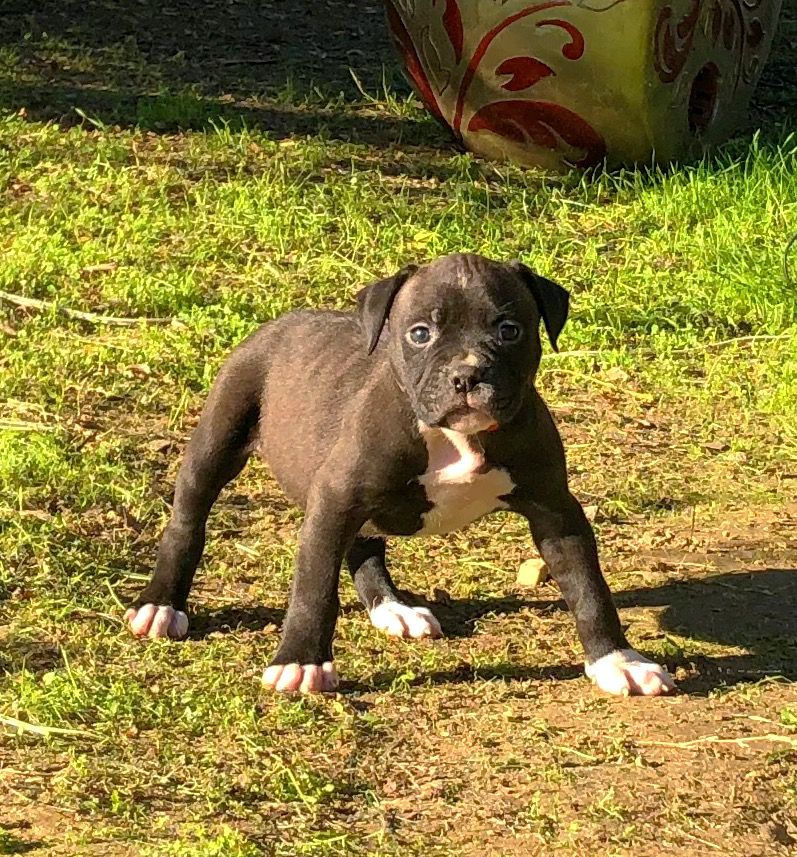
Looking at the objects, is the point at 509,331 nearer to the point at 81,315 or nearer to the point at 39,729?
the point at 39,729

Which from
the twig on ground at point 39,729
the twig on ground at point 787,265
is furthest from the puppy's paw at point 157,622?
the twig on ground at point 787,265

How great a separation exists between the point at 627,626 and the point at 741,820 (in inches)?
49.6

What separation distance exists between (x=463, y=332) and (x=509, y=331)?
122 mm

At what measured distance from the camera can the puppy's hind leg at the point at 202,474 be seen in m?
5.18

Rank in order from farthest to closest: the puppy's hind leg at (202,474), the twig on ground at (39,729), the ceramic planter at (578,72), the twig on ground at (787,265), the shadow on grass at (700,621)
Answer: the ceramic planter at (578,72)
the twig on ground at (787,265)
the puppy's hind leg at (202,474)
the shadow on grass at (700,621)
the twig on ground at (39,729)

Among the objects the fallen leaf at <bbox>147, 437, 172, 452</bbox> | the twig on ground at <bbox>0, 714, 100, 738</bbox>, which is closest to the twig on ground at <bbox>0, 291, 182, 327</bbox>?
the fallen leaf at <bbox>147, 437, 172, 452</bbox>

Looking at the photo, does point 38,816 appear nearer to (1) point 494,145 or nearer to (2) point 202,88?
(1) point 494,145

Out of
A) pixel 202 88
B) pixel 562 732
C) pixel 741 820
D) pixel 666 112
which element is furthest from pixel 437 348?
pixel 202 88

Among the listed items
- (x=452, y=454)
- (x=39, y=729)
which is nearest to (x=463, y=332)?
Result: (x=452, y=454)

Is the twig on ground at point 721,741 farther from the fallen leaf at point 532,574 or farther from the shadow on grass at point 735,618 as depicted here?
the fallen leaf at point 532,574

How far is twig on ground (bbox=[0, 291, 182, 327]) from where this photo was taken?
7.81m

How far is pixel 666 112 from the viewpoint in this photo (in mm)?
9281

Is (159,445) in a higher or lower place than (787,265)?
lower

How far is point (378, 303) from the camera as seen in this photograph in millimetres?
4645
